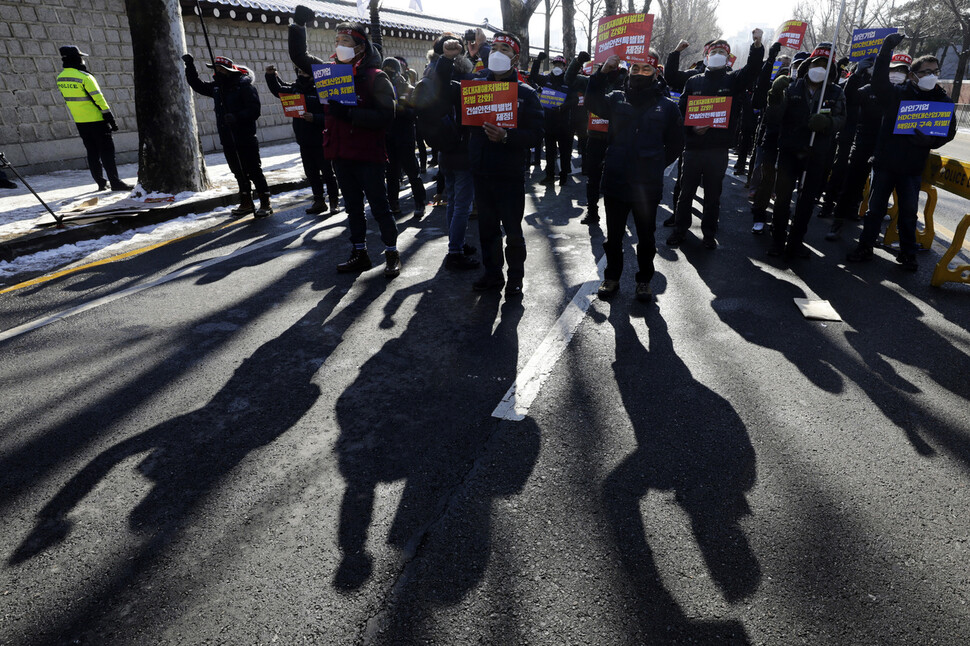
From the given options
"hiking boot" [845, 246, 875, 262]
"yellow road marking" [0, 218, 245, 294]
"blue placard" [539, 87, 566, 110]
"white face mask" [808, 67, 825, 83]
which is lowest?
"hiking boot" [845, 246, 875, 262]

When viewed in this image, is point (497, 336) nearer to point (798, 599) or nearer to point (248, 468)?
point (248, 468)

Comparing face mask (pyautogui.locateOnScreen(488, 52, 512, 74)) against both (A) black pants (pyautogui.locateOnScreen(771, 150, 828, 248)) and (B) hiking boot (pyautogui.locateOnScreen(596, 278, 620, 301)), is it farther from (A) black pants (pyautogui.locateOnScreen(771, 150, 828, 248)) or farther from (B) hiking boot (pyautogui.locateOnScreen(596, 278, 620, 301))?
(A) black pants (pyautogui.locateOnScreen(771, 150, 828, 248))

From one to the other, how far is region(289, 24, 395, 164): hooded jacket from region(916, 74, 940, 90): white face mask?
15.9ft

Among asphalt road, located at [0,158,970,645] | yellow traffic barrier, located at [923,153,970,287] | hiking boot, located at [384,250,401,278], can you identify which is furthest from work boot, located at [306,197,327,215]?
yellow traffic barrier, located at [923,153,970,287]

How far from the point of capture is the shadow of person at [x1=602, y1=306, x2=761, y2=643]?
191 centimetres

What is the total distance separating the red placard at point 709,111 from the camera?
5.51 metres

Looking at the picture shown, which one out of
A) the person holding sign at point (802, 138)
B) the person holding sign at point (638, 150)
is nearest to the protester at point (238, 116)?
the person holding sign at point (638, 150)

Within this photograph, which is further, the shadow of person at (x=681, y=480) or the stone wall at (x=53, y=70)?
the stone wall at (x=53, y=70)

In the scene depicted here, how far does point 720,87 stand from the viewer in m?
5.73

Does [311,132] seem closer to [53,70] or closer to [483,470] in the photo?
[483,470]

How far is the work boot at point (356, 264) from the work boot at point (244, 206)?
3.23 metres

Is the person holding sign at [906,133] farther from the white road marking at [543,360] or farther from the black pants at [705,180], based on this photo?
the white road marking at [543,360]

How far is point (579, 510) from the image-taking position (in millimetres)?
2301

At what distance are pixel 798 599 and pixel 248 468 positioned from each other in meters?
2.39
